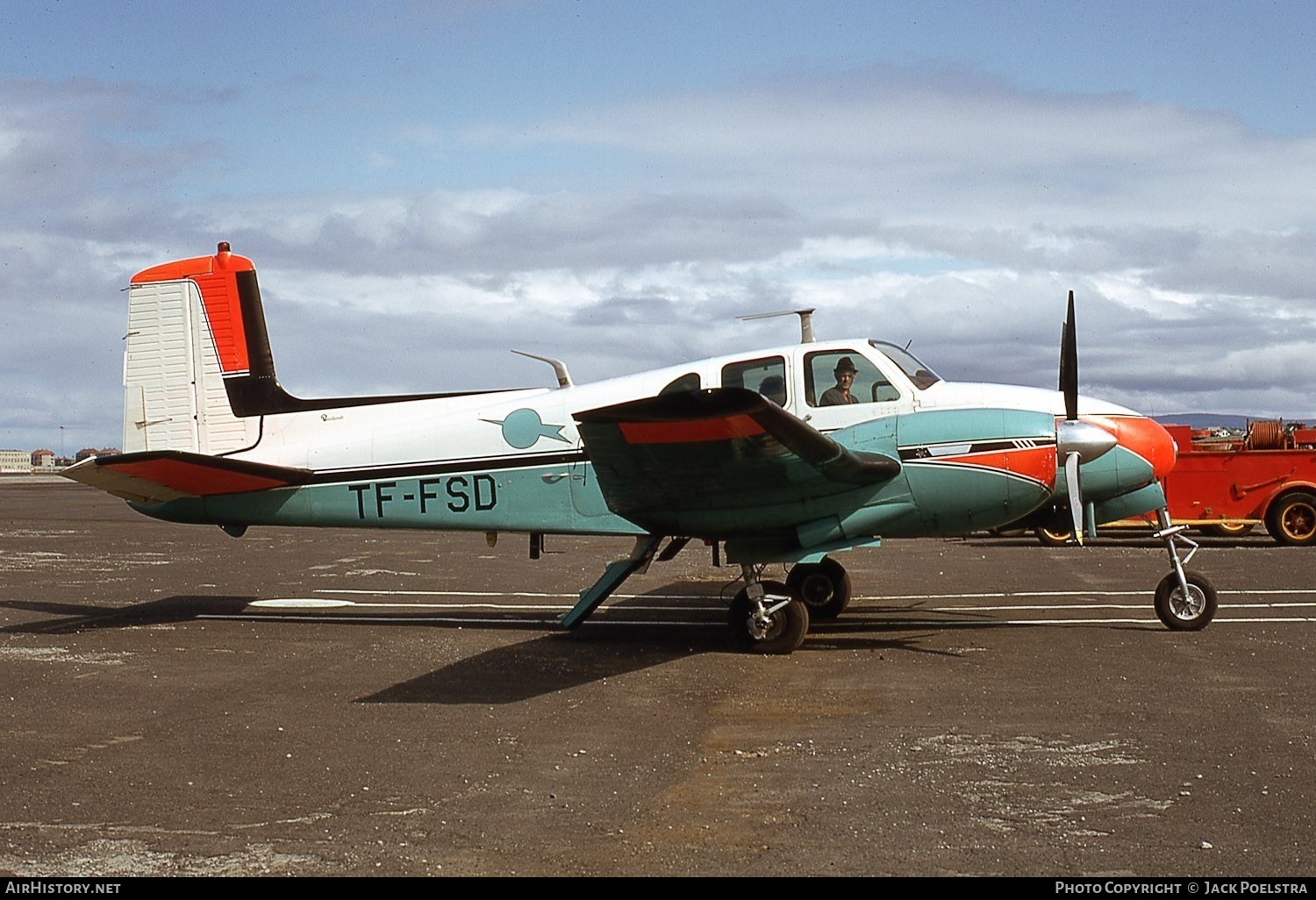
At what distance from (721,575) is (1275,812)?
12.1m

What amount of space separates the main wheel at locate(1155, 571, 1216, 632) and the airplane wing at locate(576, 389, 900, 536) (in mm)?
3199

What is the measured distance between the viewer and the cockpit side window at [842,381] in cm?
1111

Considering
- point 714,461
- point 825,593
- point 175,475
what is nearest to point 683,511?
point 714,461

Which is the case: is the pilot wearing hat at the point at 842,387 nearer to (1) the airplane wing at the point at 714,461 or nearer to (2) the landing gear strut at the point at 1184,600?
(1) the airplane wing at the point at 714,461

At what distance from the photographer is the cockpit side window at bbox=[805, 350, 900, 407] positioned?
11.1 metres

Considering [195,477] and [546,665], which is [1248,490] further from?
[195,477]

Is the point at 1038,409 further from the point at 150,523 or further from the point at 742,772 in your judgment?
the point at 150,523

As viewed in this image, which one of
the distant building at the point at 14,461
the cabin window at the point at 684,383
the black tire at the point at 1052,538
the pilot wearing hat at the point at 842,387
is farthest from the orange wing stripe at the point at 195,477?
the distant building at the point at 14,461

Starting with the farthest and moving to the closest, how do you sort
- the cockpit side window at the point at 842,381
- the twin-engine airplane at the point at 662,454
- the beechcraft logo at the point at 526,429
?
the beechcraft logo at the point at 526,429 < the cockpit side window at the point at 842,381 < the twin-engine airplane at the point at 662,454

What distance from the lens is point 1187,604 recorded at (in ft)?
37.8

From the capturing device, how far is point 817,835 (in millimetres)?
5520

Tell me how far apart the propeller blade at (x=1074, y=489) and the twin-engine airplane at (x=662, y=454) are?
24mm

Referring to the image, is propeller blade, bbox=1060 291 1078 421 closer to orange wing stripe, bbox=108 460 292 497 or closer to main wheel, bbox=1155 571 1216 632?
main wheel, bbox=1155 571 1216 632
